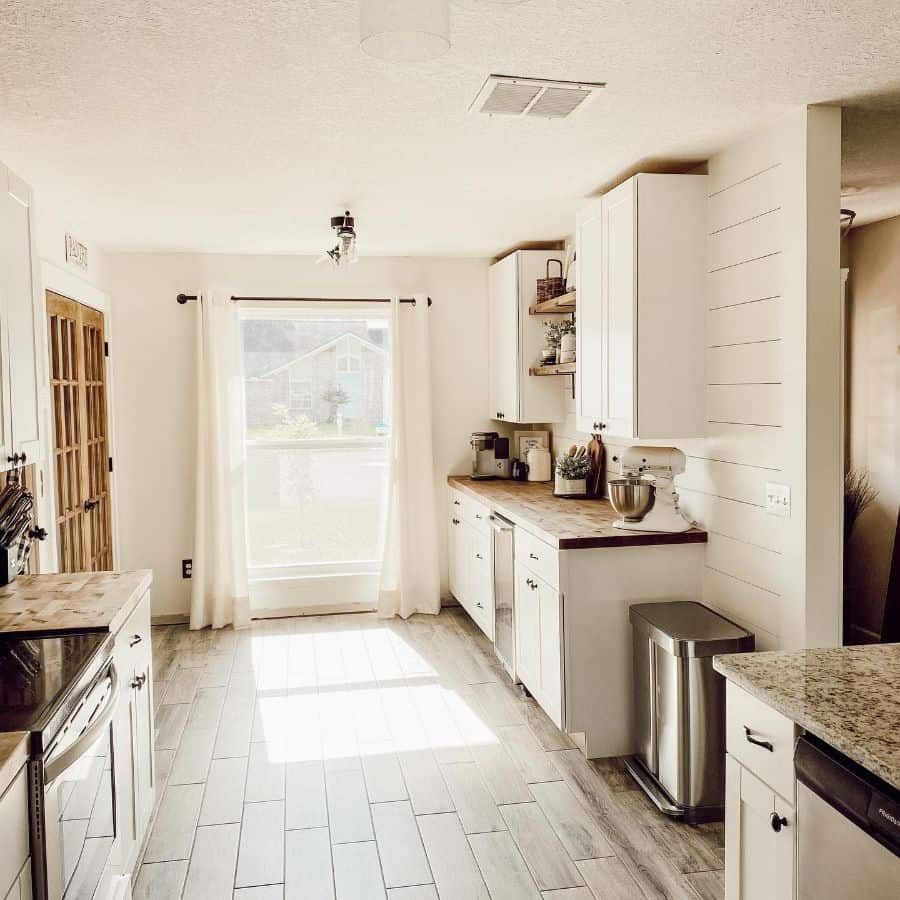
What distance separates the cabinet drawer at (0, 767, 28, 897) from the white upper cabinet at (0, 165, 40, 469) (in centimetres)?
124

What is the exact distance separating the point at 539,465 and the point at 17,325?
11.2 feet

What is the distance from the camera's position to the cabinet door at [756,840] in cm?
167

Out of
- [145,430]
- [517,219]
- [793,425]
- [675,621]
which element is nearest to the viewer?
[793,425]

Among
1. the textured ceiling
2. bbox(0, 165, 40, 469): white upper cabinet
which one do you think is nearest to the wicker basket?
the textured ceiling

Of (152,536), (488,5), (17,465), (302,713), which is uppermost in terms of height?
(488,5)

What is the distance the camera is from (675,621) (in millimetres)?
3150

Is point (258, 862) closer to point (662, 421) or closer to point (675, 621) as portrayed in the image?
point (675, 621)

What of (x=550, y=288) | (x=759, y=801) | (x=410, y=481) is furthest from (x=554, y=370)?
(x=759, y=801)

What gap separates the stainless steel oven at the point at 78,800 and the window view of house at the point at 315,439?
3512 millimetres

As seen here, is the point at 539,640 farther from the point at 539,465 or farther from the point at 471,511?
the point at 539,465

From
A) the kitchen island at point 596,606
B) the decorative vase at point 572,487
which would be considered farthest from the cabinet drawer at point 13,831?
the decorative vase at point 572,487

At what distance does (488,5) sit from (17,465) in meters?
1.97

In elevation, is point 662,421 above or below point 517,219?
below

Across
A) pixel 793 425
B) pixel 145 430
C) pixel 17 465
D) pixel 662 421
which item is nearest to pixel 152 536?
pixel 145 430
